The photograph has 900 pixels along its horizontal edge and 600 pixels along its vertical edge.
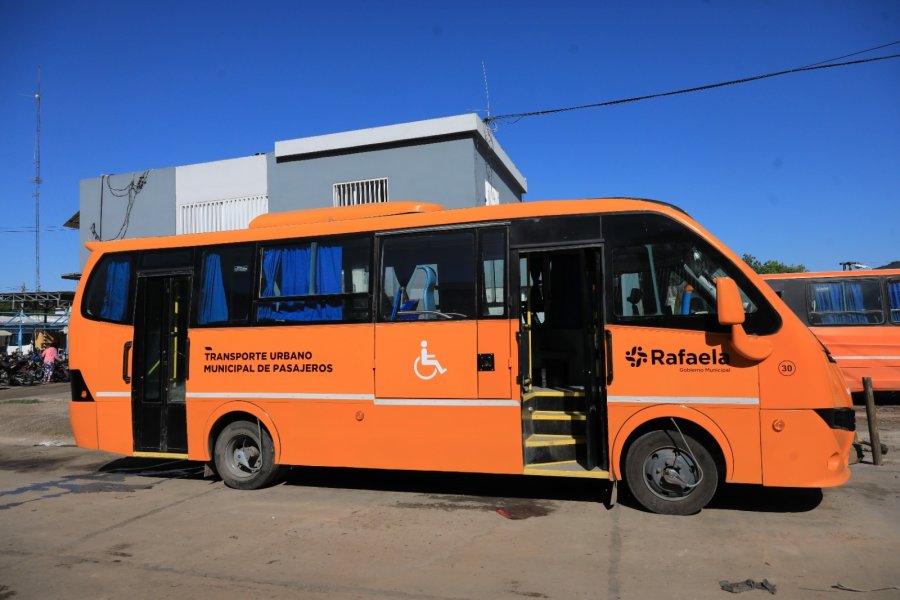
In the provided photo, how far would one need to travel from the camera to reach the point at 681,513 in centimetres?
577

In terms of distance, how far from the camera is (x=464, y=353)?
6.36 metres

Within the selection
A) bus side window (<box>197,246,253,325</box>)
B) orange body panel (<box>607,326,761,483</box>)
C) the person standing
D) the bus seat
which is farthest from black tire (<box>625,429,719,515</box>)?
the person standing

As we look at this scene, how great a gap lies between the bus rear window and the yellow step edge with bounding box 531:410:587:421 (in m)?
9.21

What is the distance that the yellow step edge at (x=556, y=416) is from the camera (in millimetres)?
6366

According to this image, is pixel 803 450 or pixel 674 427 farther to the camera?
pixel 674 427

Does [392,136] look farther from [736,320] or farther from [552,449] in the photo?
[736,320]

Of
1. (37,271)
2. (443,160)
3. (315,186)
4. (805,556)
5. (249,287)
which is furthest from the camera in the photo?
(37,271)

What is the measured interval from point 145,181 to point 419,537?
16.3 metres

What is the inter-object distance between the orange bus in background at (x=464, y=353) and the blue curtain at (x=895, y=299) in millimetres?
8736

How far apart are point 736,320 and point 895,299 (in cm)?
974

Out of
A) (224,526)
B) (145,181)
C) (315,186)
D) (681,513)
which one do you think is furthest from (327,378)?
(145,181)

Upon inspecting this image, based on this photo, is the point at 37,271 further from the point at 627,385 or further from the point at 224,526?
the point at 627,385

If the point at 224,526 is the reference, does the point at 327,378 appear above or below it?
above

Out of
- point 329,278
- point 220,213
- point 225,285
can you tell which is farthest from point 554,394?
point 220,213
